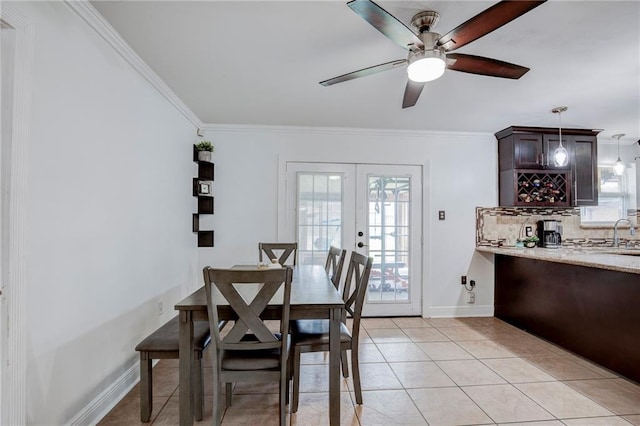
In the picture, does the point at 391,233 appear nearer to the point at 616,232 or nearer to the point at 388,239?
the point at 388,239

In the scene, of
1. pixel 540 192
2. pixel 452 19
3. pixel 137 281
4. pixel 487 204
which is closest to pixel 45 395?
pixel 137 281

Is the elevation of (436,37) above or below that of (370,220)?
above

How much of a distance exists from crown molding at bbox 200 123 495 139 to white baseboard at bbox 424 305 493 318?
2212 mm

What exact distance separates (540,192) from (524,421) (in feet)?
9.69

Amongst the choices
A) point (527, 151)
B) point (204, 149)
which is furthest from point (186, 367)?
point (527, 151)

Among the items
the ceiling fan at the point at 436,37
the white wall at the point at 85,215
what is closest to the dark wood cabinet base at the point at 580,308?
the ceiling fan at the point at 436,37

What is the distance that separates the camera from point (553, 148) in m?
4.02

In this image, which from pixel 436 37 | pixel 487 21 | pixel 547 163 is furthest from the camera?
pixel 547 163

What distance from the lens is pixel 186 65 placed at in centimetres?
243

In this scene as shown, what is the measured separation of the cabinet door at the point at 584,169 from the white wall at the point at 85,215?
186 inches

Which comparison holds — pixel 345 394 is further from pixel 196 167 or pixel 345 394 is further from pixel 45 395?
pixel 196 167

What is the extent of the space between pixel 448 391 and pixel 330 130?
9.85 ft

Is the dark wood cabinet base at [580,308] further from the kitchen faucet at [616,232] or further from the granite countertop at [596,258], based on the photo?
the kitchen faucet at [616,232]

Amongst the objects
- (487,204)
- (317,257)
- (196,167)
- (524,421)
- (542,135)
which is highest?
(542,135)
